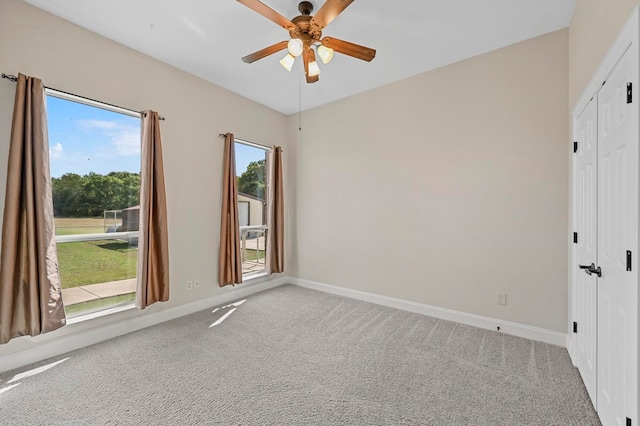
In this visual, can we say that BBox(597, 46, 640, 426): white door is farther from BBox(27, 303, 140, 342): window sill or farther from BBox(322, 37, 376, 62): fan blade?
BBox(27, 303, 140, 342): window sill

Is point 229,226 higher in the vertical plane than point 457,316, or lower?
higher

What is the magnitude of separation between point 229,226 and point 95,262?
146 centimetres

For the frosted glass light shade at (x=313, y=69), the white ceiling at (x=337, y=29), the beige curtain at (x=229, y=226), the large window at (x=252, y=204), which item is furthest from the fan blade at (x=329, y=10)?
the large window at (x=252, y=204)

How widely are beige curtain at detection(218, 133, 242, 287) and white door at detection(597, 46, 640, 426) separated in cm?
357

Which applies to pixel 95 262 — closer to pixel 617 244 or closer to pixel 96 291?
pixel 96 291

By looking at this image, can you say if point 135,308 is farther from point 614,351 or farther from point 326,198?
point 614,351

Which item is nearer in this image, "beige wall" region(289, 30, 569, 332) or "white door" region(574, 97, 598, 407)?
"white door" region(574, 97, 598, 407)

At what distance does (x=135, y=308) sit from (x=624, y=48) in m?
4.18

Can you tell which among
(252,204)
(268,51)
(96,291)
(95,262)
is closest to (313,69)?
(268,51)

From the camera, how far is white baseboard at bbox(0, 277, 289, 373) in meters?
2.30

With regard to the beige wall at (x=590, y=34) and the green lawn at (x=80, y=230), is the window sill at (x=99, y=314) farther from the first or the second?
the beige wall at (x=590, y=34)

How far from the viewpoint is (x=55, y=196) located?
2494mm

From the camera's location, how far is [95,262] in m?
2.79

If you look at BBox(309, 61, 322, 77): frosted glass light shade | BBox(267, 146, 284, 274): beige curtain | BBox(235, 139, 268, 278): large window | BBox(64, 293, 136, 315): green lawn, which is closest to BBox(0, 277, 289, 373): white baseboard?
BBox(64, 293, 136, 315): green lawn
